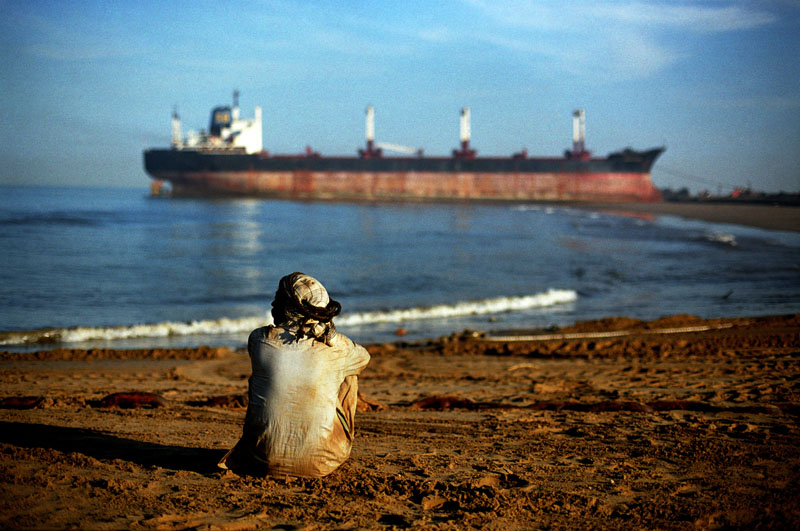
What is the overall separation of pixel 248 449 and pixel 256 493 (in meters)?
0.25

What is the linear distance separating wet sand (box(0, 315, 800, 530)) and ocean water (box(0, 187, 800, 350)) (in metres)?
4.29

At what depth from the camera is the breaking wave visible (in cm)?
1030

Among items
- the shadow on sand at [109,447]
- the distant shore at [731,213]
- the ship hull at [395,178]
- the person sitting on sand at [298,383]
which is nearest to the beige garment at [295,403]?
the person sitting on sand at [298,383]

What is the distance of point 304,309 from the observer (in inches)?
120

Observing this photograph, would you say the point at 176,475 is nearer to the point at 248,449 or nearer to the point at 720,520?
the point at 248,449

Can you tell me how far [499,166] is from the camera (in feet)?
208

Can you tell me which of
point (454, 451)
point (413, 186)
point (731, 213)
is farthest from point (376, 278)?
point (413, 186)

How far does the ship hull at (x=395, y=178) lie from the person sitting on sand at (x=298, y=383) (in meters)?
61.2

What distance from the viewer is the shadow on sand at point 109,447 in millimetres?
3555

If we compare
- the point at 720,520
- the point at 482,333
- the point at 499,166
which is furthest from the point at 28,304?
the point at 499,166

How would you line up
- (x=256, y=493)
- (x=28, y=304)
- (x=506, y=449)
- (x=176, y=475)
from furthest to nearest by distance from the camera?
(x=28, y=304), (x=506, y=449), (x=176, y=475), (x=256, y=493)

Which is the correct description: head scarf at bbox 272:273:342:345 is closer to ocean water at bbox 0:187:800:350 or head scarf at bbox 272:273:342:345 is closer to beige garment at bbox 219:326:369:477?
beige garment at bbox 219:326:369:477

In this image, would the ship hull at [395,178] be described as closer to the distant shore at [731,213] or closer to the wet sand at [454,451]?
the distant shore at [731,213]

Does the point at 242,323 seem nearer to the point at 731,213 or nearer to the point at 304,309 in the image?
the point at 304,309
